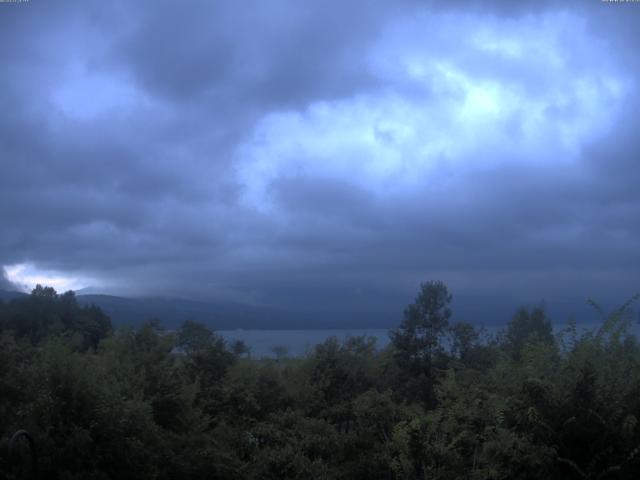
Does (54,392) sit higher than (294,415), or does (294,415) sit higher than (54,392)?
(54,392)

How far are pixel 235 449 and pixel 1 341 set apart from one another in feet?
12.9

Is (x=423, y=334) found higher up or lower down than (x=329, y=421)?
higher up

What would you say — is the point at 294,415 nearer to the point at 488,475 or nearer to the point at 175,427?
the point at 175,427

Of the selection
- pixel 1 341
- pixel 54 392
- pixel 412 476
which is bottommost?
pixel 412 476

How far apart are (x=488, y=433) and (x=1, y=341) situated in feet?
22.7

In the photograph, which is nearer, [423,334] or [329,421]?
[329,421]

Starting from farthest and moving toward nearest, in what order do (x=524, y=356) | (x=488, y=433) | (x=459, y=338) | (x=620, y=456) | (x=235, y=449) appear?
(x=459, y=338), (x=235, y=449), (x=524, y=356), (x=488, y=433), (x=620, y=456)

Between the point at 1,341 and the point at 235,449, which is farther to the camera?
the point at 235,449

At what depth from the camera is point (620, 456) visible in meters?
8.16

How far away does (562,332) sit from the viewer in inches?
379

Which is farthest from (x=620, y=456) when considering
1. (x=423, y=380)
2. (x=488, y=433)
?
(x=423, y=380)

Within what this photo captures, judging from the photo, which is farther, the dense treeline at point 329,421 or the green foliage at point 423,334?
the green foliage at point 423,334

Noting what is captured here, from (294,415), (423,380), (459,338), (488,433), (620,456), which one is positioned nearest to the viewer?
(620,456)

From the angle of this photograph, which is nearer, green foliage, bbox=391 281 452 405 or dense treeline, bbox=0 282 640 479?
dense treeline, bbox=0 282 640 479
